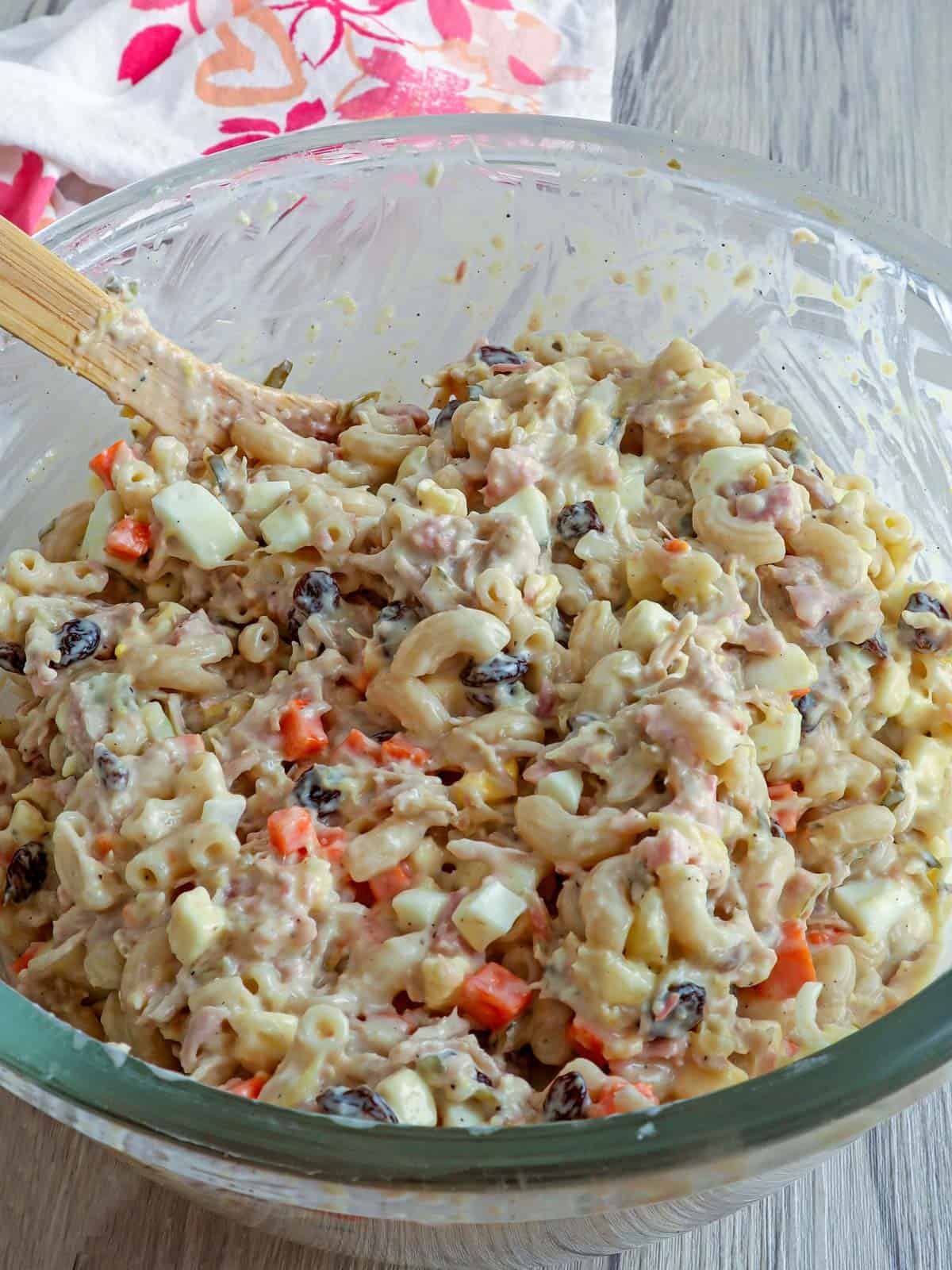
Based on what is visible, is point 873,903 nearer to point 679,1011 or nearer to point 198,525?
point 679,1011

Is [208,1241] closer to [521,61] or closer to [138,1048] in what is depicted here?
[138,1048]

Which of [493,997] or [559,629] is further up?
[559,629]

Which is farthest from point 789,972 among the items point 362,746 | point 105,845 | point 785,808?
point 105,845

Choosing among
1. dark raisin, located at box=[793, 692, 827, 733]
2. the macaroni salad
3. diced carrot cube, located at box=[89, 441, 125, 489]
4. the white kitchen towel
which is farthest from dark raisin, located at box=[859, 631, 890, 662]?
the white kitchen towel

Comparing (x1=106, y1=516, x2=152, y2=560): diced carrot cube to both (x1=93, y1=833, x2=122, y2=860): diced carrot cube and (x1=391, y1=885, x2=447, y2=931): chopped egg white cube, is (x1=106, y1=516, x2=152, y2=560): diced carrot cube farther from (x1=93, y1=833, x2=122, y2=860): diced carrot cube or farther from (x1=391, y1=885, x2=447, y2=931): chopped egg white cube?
(x1=391, y1=885, x2=447, y2=931): chopped egg white cube

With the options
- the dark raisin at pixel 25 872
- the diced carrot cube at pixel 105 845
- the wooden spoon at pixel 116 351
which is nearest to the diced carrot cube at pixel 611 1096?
the diced carrot cube at pixel 105 845
